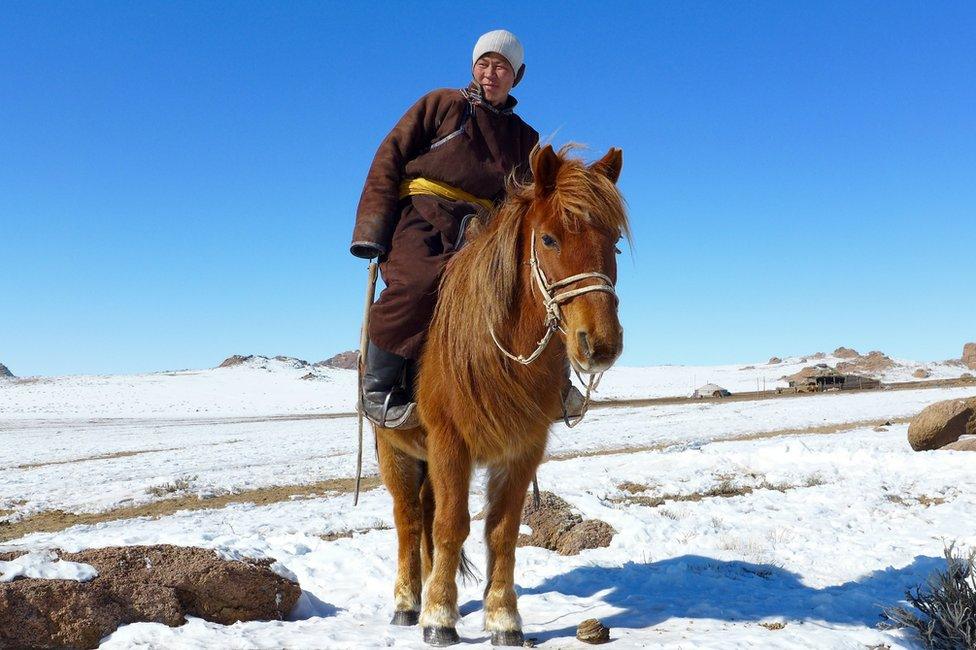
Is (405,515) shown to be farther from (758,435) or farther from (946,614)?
(758,435)

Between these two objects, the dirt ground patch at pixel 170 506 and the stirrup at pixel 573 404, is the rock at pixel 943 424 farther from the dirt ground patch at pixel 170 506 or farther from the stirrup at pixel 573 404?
the stirrup at pixel 573 404

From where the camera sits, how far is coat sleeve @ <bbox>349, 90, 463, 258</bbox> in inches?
190

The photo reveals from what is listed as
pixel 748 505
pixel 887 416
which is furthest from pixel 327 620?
pixel 887 416

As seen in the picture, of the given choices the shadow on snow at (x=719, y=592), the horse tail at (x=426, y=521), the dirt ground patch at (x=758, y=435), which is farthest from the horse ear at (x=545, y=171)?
the dirt ground patch at (x=758, y=435)

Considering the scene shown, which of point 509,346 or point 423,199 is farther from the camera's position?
point 423,199

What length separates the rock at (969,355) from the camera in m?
73.3

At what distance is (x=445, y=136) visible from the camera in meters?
4.87

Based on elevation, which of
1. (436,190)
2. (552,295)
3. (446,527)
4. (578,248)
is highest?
(436,190)

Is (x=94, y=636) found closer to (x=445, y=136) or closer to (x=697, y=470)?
(x=445, y=136)

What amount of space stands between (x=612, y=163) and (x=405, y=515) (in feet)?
9.25

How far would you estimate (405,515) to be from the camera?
202 inches

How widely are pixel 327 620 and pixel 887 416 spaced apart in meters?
27.7

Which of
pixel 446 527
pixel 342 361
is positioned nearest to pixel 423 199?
pixel 446 527

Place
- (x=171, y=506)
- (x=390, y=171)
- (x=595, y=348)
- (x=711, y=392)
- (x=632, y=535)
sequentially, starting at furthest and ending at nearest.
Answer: (x=711, y=392) < (x=171, y=506) < (x=632, y=535) < (x=390, y=171) < (x=595, y=348)
